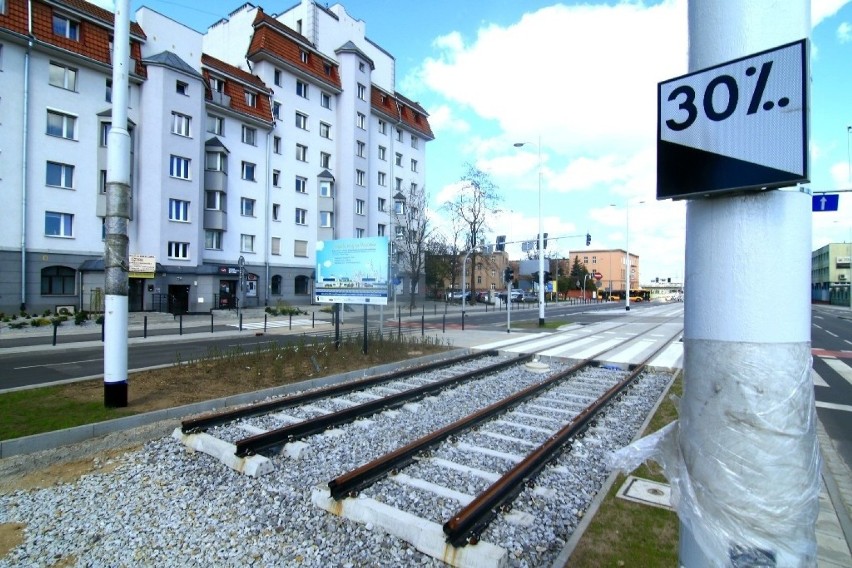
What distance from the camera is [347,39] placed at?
1825 inches

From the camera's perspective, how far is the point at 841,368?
13312 mm

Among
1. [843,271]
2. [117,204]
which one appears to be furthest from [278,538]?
[843,271]

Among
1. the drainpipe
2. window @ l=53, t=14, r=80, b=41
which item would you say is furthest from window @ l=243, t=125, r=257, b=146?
the drainpipe

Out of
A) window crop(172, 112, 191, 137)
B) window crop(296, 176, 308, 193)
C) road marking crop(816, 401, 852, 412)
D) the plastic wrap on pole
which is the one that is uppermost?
window crop(172, 112, 191, 137)

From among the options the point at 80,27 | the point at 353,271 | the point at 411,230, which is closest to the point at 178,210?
the point at 80,27

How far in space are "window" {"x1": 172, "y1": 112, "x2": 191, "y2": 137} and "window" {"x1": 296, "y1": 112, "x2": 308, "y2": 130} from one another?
10.6 m

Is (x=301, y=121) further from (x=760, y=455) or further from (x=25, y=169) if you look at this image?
(x=760, y=455)

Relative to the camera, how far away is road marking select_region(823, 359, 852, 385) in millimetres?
11988

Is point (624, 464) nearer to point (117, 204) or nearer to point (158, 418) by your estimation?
point (158, 418)

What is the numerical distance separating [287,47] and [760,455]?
148ft

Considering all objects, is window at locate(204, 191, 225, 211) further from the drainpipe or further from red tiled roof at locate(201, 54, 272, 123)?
the drainpipe

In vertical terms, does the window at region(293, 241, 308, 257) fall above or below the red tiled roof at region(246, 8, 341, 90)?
below

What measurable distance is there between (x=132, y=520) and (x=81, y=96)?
108ft

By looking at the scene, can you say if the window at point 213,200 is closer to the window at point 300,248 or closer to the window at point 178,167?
the window at point 178,167
